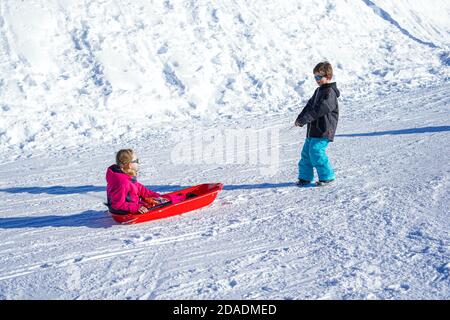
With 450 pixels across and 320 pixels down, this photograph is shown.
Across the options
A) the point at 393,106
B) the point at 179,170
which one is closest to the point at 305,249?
the point at 179,170

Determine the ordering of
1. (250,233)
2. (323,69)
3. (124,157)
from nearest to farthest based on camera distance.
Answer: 1. (250,233)
2. (124,157)
3. (323,69)

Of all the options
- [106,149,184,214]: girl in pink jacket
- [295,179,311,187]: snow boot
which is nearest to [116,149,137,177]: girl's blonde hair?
[106,149,184,214]: girl in pink jacket

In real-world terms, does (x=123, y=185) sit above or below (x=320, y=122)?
below

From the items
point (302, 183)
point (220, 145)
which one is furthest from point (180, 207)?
point (220, 145)

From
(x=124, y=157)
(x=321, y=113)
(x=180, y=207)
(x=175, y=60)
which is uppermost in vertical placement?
(x=175, y=60)

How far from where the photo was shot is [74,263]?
4266 millimetres

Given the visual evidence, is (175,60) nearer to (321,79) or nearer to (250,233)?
(321,79)

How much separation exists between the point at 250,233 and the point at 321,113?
70.8 inches

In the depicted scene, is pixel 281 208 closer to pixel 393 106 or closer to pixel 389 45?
pixel 393 106

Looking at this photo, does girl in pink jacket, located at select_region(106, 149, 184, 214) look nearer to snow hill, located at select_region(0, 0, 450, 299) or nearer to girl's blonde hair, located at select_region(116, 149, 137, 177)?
girl's blonde hair, located at select_region(116, 149, 137, 177)

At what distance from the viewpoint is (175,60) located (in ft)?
39.1

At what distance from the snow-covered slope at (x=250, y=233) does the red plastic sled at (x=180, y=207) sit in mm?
79

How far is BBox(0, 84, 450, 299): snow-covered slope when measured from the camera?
3.70 metres
